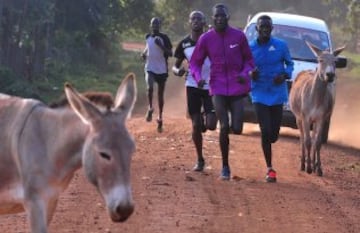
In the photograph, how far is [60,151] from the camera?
19.7 ft

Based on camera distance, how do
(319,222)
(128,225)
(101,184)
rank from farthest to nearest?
1. (319,222)
2. (128,225)
3. (101,184)

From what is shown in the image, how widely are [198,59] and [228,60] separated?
397 millimetres

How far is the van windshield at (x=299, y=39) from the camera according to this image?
17406 millimetres

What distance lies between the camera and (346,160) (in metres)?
15.6

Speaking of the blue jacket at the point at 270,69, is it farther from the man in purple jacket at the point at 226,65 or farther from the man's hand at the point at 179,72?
the man's hand at the point at 179,72

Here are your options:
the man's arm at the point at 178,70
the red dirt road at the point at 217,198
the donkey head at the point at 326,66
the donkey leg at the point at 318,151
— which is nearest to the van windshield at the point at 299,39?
the red dirt road at the point at 217,198

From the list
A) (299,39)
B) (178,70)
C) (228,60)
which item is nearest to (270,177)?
(228,60)

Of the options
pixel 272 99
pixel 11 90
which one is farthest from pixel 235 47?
pixel 11 90

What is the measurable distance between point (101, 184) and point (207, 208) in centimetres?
437

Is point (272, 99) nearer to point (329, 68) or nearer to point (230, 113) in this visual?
point (230, 113)

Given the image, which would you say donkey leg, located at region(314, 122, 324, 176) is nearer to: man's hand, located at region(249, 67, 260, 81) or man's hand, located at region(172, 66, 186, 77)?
man's hand, located at region(249, 67, 260, 81)

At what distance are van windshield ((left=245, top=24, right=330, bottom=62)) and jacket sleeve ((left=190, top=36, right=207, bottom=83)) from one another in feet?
19.0

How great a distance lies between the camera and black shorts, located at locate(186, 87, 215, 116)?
1248cm

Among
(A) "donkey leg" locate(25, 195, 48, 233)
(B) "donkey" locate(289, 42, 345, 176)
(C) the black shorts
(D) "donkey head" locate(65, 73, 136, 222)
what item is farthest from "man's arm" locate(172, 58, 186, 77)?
(D) "donkey head" locate(65, 73, 136, 222)
